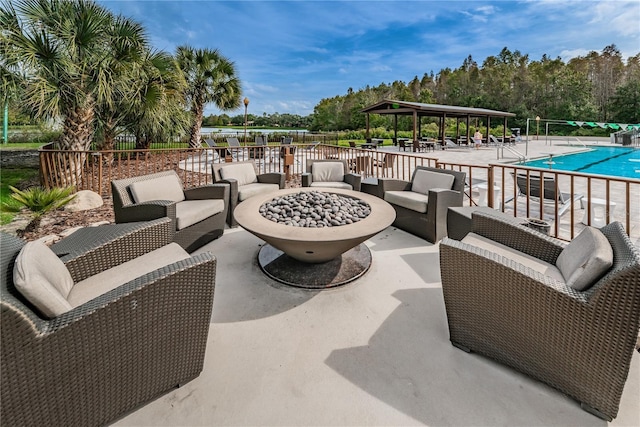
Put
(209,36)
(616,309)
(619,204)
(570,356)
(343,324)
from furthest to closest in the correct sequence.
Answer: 1. (209,36)
2. (619,204)
3. (343,324)
4. (570,356)
5. (616,309)

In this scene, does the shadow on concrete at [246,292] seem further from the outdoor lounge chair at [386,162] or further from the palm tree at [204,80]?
the palm tree at [204,80]

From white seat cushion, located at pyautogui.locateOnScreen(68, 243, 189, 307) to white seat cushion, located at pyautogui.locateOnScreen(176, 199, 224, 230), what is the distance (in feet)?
2.94

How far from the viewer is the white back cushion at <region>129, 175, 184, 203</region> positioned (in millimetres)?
3417

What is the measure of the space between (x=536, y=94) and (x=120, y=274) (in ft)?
157

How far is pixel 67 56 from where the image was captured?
5.66 m

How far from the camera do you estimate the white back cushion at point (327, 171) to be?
543 cm

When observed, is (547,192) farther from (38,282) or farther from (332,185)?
(38,282)

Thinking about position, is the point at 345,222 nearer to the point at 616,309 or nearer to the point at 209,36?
the point at 616,309

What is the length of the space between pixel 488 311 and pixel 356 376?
2.84 ft

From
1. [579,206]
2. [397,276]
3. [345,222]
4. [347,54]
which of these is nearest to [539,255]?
[397,276]

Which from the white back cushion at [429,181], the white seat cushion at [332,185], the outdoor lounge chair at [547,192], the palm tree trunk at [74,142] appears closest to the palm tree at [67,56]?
the palm tree trunk at [74,142]

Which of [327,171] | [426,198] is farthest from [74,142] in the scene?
[426,198]

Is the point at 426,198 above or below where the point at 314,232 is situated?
above

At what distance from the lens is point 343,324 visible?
87.5 inches
